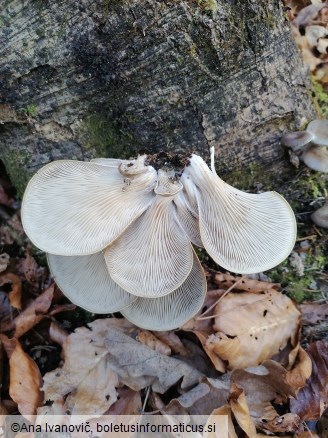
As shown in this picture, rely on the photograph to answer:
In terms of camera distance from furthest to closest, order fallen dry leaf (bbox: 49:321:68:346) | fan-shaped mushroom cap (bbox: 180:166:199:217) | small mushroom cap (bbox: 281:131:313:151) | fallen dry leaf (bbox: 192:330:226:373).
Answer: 1. fallen dry leaf (bbox: 49:321:68:346)
2. fallen dry leaf (bbox: 192:330:226:373)
3. small mushroom cap (bbox: 281:131:313:151)
4. fan-shaped mushroom cap (bbox: 180:166:199:217)

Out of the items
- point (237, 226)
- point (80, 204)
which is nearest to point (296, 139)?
point (237, 226)

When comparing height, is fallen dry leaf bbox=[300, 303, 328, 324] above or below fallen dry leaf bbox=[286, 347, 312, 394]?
above

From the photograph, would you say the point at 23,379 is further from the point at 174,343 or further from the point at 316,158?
the point at 316,158

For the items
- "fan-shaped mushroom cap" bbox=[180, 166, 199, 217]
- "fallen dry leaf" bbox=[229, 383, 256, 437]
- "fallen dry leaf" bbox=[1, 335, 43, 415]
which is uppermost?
"fan-shaped mushroom cap" bbox=[180, 166, 199, 217]

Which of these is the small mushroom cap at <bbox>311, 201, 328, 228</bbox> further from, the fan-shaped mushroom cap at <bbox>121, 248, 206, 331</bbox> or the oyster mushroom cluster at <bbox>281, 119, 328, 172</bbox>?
the fan-shaped mushroom cap at <bbox>121, 248, 206, 331</bbox>

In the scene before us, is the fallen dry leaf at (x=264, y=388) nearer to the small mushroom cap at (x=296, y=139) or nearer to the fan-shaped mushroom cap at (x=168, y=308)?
the fan-shaped mushroom cap at (x=168, y=308)

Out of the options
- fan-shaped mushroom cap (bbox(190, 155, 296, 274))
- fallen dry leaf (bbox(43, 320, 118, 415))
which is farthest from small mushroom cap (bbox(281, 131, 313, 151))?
fallen dry leaf (bbox(43, 320, 118, 415))
